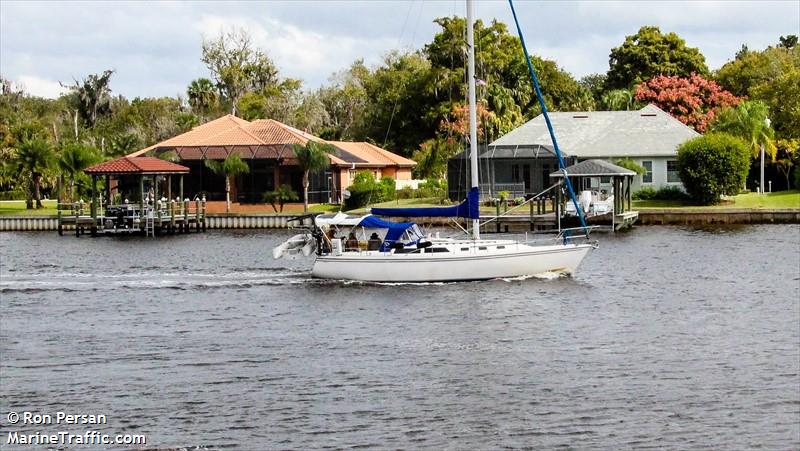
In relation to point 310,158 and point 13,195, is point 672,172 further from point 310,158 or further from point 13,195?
point 13,195

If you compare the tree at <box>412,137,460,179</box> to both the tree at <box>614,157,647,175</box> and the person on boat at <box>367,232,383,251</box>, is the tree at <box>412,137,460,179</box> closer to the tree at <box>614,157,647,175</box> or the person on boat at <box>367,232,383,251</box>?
the tree at <box>614,157,647,175</box>

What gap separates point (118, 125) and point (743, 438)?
11217 cm

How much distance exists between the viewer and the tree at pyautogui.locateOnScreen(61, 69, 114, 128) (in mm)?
130250

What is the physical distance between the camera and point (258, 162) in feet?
299

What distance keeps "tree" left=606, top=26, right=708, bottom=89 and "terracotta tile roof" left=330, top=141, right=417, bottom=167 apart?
26875 millimetres

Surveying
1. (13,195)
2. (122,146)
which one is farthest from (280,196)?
(13,195)

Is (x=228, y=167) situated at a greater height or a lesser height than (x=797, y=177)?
greater

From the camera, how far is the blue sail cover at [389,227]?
44.6 metres

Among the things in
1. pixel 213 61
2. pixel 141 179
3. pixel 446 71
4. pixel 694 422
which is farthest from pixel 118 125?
pixel 694 422

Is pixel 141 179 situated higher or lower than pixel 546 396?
higher

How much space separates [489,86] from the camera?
347 feet

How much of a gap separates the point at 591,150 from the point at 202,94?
5530cm

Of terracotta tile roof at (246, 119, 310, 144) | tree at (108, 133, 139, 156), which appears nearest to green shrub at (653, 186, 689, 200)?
terracotta tile roof at (246, 119, 310, 144)

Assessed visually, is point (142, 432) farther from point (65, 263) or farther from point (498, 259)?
point (65, 263)
